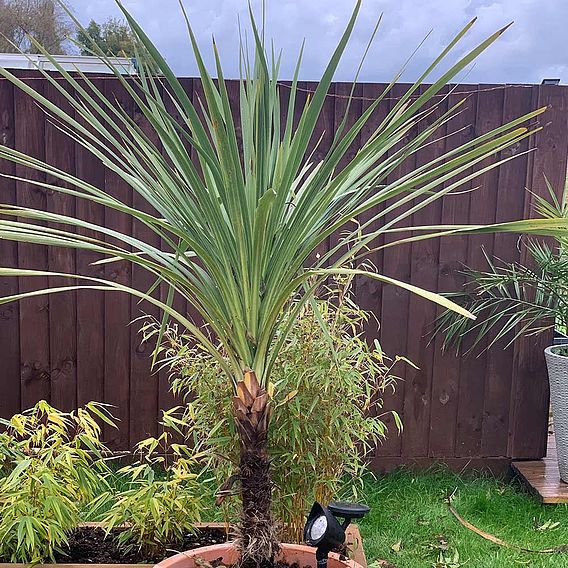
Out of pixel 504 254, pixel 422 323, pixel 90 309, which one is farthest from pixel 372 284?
pixel 90 309

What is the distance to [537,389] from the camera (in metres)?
3.09

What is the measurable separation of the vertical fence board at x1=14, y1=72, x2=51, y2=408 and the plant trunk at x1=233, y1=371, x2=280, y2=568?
6.19 ft

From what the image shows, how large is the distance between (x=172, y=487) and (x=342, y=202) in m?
0.98

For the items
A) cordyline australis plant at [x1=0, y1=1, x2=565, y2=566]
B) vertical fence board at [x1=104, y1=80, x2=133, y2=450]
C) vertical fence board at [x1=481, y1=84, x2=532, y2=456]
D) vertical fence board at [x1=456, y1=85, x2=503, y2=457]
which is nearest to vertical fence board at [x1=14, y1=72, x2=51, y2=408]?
vertical fence board at [x1=104, y1=80, x2=133, y2=450]

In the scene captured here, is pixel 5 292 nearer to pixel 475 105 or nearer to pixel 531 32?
pixel 475 105

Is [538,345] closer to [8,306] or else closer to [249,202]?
[249,202]

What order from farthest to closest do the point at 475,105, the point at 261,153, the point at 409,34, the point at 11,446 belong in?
the point at 475,105 → the point at 409,34 → the point at 11,446 → the point at 261,153

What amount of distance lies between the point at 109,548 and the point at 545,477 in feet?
6.64

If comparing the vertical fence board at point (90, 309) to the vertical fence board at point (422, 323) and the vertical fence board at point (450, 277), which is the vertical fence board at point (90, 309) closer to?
the vertical fence board at point (422, 323)

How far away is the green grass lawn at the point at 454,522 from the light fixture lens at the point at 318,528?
1096 mm

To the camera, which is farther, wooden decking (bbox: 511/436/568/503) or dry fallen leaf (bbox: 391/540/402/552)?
wooden decking (bbox: 511/436/568/503)

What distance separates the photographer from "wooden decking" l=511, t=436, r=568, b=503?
8.89 feet

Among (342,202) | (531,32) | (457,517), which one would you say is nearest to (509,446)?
(457,517)

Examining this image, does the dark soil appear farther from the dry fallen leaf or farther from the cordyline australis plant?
the dry fallen leaf
